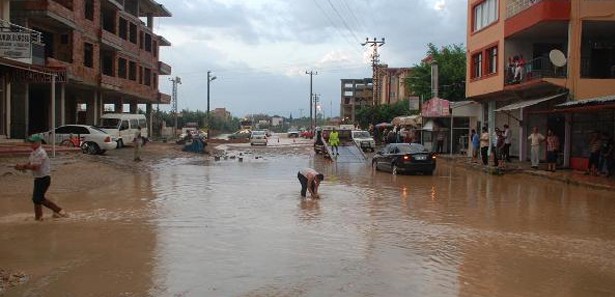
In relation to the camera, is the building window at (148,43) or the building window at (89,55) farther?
the building window at (148,43)

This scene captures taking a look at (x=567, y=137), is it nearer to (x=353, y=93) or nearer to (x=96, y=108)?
(x=96, y=108)

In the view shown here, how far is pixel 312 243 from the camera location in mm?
9445

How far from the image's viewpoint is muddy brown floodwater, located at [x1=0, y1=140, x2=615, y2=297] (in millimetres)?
6926

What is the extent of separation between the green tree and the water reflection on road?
33.5 m

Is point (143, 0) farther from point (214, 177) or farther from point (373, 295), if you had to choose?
point (373, 295)

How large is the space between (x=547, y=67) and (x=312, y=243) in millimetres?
21461

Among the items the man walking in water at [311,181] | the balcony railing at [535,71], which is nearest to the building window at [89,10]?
the balcony railing at [535,71]

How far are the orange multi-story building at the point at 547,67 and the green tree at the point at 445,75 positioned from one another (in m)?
14.7

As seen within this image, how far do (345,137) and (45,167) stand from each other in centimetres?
3016

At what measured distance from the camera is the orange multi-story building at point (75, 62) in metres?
24.9

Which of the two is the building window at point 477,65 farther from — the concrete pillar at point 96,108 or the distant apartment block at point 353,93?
the distant apartment block at point 353,93

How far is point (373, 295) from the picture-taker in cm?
648

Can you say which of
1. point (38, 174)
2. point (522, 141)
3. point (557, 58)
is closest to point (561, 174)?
point (557, 58)

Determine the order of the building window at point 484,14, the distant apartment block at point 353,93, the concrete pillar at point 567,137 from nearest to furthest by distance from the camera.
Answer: the concrete pillar at point 567,137
the building window at point 484,14
the distant apartment block at point 353,93
